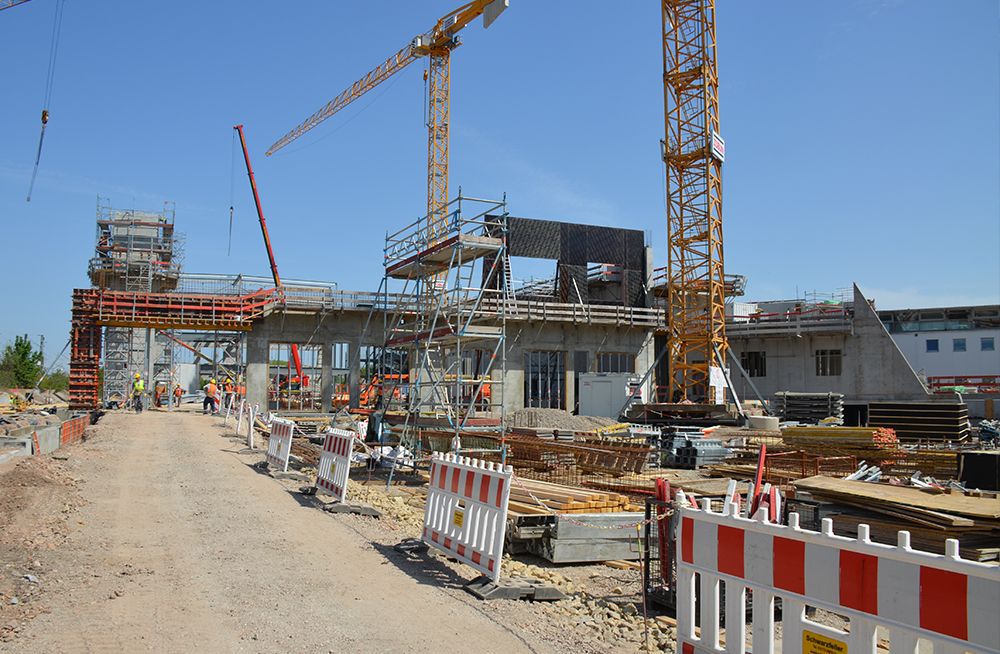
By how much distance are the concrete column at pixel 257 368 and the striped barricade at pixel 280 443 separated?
59.2 feet

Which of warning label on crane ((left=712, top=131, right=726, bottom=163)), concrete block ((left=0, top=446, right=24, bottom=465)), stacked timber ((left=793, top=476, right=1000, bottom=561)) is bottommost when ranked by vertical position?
concrete block ((left=0, top=446, right=24, bottom=465))

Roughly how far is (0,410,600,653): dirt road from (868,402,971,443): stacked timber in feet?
64.6

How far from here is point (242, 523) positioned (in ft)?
28.4

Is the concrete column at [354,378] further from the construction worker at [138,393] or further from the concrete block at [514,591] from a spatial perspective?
the concrete block at [514,591]

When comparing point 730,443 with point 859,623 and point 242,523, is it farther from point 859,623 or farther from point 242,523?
point 859,623

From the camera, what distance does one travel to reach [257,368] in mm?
32094

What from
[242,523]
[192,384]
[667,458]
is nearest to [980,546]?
[242,523]

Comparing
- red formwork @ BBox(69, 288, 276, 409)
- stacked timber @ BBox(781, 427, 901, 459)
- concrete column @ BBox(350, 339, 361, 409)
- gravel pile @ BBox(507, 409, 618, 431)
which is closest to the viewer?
stacked timber @ BBox(781, 427, 901, 459)

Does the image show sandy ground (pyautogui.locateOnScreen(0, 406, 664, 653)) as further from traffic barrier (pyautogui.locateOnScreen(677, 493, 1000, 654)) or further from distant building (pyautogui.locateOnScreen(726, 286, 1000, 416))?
distant building (pyautogui.locateOnScreen(726, 286, 1000, 416))

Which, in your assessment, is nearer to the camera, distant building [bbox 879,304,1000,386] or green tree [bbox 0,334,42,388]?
distant building [bbox 879,304,1000,386]

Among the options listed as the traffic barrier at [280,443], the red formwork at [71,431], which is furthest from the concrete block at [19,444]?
the traffic barrier at [280,443]

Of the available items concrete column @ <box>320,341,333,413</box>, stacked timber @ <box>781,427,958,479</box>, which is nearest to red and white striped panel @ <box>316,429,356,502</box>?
stacked timber @ <box>781,427,958,479</box>

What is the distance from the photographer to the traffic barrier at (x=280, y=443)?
13.5m

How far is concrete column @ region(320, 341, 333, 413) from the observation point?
32625 millimetres
